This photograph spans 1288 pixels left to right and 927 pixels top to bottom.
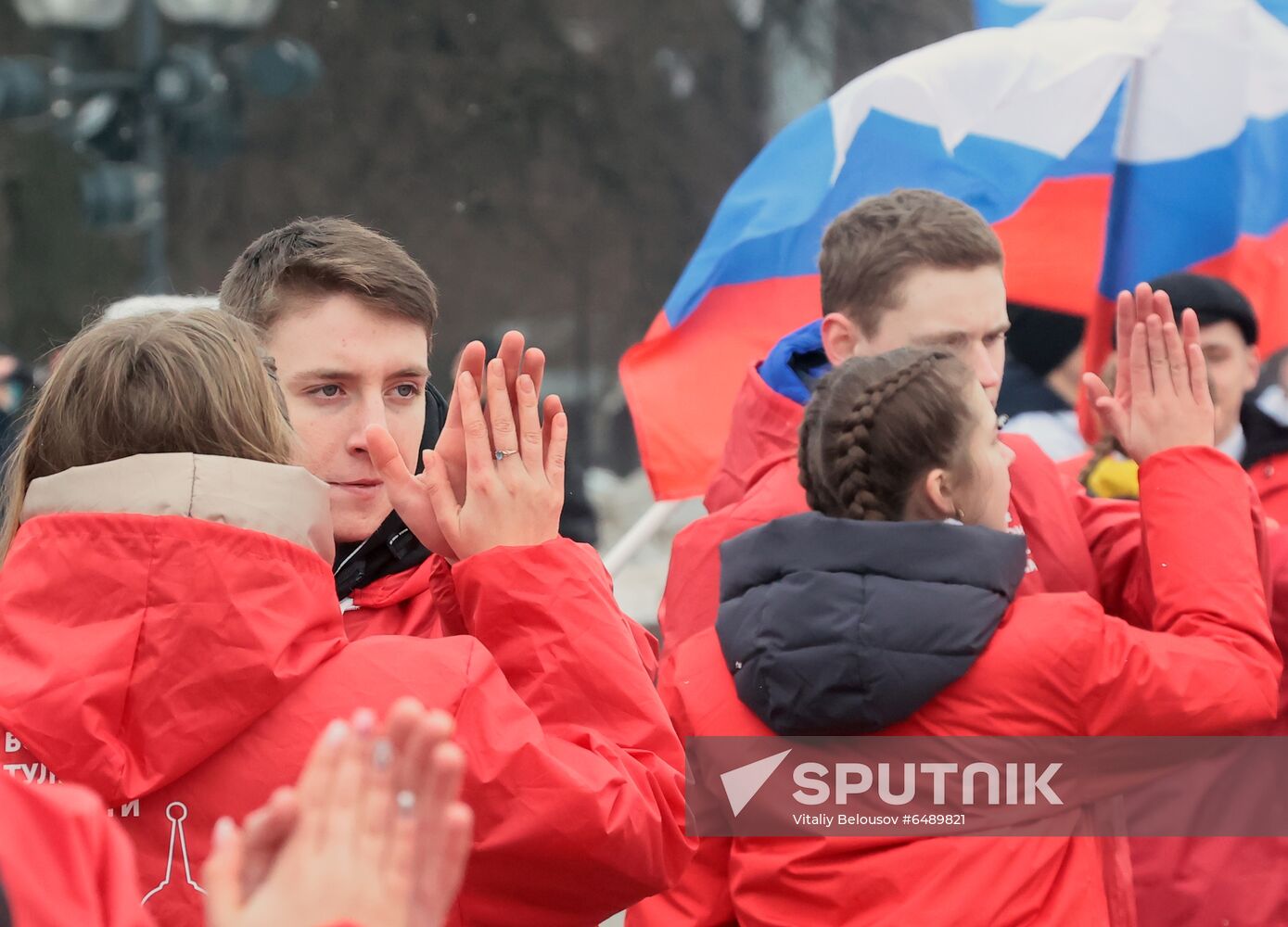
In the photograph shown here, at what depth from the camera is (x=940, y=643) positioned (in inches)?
96.0

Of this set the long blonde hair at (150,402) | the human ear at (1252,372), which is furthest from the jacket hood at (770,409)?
the human ear at (1252,372)

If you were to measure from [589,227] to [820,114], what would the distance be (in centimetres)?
823

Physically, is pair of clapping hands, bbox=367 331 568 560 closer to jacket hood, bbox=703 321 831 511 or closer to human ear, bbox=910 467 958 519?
human ear, bbox=910 467 958 519

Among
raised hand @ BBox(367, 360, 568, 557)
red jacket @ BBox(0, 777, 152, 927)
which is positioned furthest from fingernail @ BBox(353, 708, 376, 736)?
raised hand @ BBox(367, 360, 568, 557)

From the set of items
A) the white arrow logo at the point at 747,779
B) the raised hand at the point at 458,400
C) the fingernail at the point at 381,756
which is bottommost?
the white arrow logo at the point at 747,779

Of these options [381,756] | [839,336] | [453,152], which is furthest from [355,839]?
[453,152]

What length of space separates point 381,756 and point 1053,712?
1.39 metres

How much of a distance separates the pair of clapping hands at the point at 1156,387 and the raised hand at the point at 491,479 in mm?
1056

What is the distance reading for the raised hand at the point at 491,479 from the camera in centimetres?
219

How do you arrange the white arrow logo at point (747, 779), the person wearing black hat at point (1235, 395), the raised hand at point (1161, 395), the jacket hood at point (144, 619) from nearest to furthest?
the jacket hood at point (144, 619) → the white arrow logo at point (747, 779) → the raised hand at point (1161, 395) → the person wearing black hat at point (1235, 395)

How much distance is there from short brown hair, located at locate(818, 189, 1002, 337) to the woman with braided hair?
552mm

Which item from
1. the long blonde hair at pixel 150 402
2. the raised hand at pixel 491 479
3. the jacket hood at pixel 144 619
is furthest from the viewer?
the raised hand at pixel 491 479

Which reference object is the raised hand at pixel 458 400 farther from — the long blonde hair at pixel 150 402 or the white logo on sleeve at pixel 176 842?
the white logo on sleeve at pixel 176 842

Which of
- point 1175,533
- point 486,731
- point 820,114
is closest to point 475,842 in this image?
point 486,731
